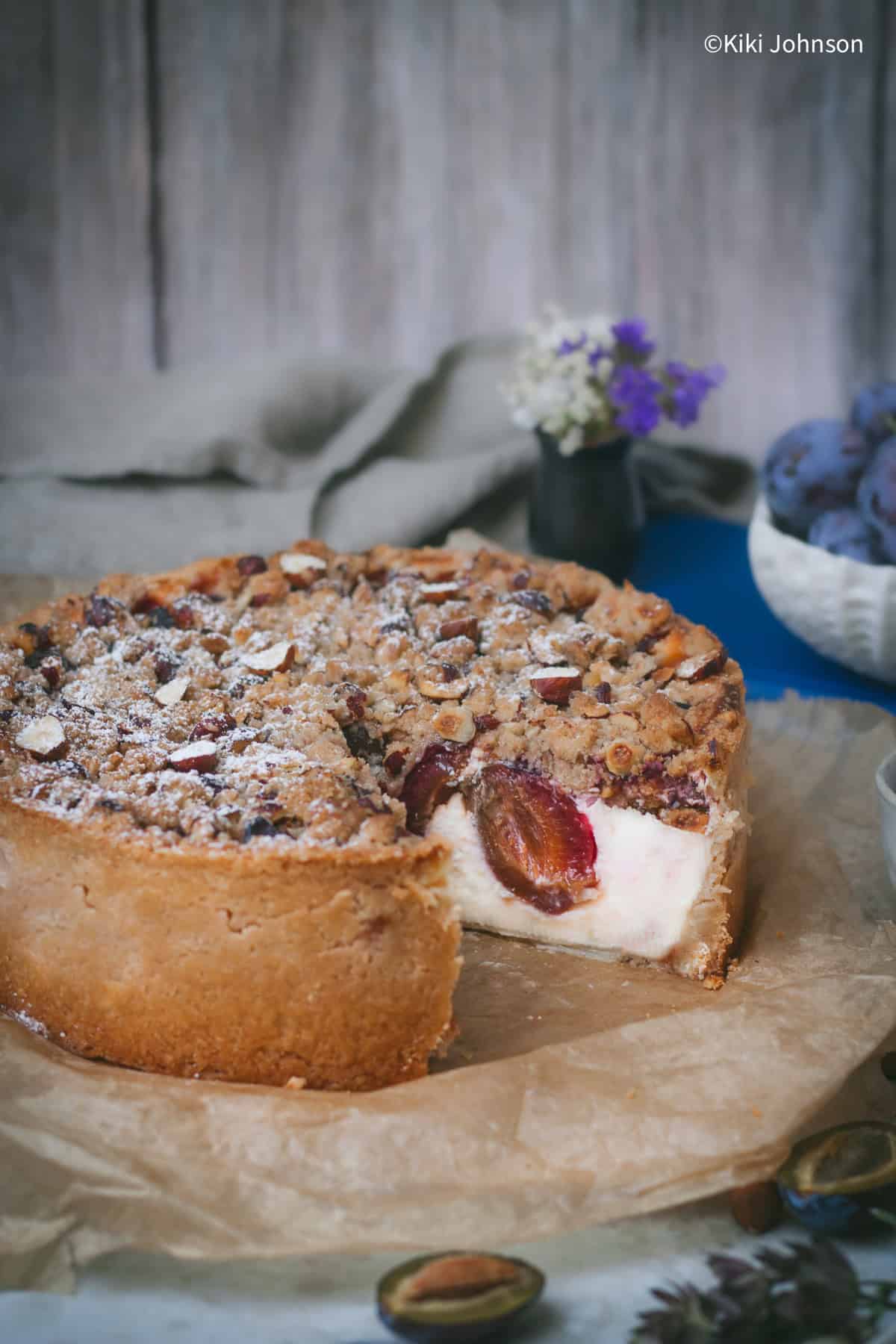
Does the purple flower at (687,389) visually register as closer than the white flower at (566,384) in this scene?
No

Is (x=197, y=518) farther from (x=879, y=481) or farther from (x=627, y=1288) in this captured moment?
(x=627, y=1288)

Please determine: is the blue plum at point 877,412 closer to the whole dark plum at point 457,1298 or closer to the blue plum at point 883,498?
the blue plum at point 883,498

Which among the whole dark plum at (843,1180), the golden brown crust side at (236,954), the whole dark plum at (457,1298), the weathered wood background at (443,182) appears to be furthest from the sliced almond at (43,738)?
the weathered wood background at (443,182)

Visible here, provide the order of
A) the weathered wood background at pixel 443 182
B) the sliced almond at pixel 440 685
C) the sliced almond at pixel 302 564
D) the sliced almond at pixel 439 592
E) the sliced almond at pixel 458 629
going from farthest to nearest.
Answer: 1. the weathered wood background at pixel 443 182
2. the sliced almond at pixel 302 564
3. the sliced almond at pixel 439 592
4. the sliced almond at pixel 458 629
5. the sliced almond at pixel 440 685

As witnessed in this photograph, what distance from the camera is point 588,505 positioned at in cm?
414

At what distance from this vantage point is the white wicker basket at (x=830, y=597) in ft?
11.2

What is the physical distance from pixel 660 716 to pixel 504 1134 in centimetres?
83

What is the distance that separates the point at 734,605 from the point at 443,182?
225 cm

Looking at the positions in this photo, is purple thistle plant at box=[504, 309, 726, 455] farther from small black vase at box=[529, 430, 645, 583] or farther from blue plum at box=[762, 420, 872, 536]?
blue plum at box=[762, 420, 872, 536]

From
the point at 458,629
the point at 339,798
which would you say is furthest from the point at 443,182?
the point at 339,798

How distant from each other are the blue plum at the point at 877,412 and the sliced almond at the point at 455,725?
4.53 feet

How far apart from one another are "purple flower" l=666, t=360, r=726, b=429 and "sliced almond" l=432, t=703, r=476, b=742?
1.67 meters

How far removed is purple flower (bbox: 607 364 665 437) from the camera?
395cm

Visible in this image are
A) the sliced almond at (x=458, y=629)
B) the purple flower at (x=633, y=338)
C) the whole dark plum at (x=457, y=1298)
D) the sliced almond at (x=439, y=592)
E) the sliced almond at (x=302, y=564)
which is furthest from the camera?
the purple flower at (x=633, y=338)
